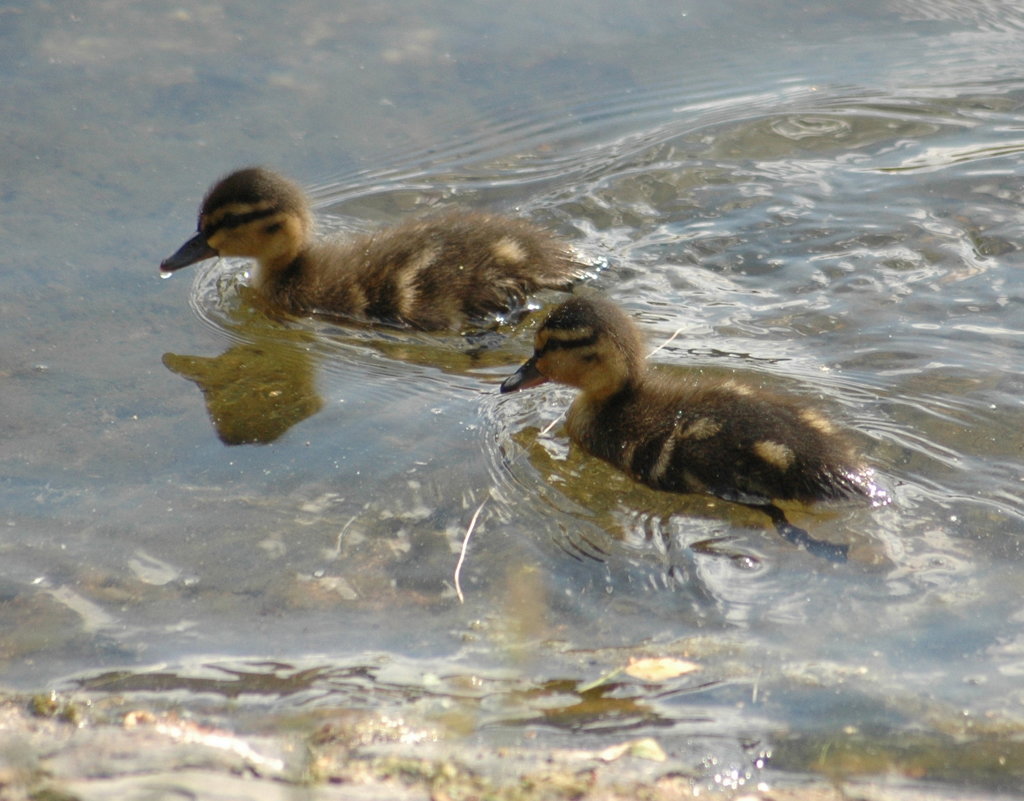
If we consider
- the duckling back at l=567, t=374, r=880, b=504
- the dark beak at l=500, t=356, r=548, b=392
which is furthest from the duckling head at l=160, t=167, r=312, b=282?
the duckling back at l=567, t=374, r=880, b=504

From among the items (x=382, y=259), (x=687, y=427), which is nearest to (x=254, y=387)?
(x=382, y=259)

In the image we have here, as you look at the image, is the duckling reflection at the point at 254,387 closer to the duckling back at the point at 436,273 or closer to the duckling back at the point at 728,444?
the duckling back at the point at 436,273

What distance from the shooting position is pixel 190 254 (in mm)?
4703

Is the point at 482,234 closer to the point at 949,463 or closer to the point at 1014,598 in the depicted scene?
the point at 949,463

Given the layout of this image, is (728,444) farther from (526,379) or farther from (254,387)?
(254,387)

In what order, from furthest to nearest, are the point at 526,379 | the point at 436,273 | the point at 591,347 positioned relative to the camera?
the point at 436,273, the point at 526,379, the point at 591,347

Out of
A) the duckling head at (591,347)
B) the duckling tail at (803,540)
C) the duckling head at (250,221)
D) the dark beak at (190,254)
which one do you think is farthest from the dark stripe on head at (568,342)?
the dark beak at (190,254)

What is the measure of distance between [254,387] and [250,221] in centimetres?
87

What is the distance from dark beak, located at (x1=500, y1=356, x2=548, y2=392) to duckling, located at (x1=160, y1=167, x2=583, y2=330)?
0.62 meters

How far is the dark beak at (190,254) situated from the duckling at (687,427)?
141cm

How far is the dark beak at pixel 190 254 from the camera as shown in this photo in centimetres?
466

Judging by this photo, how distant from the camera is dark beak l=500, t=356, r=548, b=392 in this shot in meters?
3.96

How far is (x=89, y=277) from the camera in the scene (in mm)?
4617

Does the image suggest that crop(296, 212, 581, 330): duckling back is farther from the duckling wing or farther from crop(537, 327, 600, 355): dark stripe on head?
crop(537, 327, 600, 355): dark stripe on head
